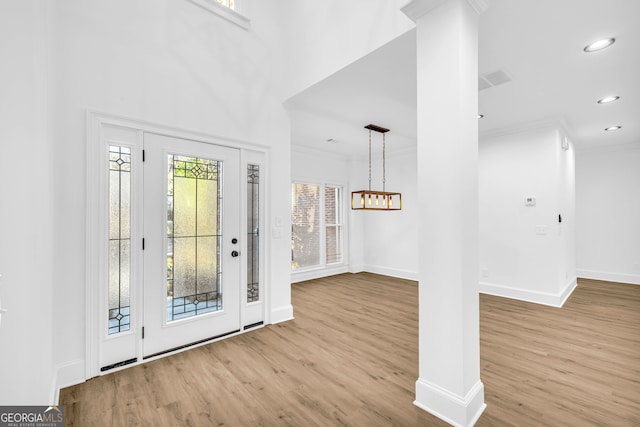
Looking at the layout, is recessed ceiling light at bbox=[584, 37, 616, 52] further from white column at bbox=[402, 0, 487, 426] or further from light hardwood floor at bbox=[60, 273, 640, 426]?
light hardwood floor at bbox=[60, 273, 640, 426]

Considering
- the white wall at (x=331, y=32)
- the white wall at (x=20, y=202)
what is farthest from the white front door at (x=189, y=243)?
the white wall at (x=331, y=32)

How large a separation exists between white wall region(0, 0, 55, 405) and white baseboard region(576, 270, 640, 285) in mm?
8430

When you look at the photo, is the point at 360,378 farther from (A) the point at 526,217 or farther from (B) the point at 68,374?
(A) the point at 526,217

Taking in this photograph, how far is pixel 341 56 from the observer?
2.92 metres

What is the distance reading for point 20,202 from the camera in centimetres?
131

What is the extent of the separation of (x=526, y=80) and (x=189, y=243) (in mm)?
3959

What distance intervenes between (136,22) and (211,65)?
2.34 feet

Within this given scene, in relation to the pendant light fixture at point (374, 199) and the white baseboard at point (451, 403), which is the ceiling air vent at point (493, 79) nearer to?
the pendant light fixture at point (374, 199)

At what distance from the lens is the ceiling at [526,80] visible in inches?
85.6

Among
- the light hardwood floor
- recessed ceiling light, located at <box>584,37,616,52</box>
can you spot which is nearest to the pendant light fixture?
the light hardwood floor

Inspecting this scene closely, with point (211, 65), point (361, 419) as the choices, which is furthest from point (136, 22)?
point (361, 419)

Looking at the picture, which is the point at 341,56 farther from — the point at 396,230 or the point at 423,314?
the point at 396,230

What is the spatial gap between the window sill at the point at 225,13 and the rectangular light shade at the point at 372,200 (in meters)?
2.55

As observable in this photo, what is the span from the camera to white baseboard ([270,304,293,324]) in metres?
3.63
